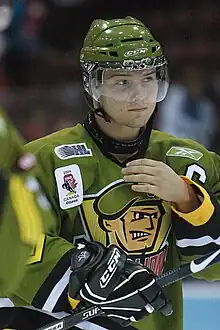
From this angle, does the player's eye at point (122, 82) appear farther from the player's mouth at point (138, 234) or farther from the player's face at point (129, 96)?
the player's mouth at point (138, 234)

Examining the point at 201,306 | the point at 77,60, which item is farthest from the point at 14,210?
the point at 77,60

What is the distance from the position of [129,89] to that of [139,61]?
4cm

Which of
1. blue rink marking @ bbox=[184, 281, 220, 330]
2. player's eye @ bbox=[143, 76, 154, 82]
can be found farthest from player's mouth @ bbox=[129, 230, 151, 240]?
blue rink marking @ bbox=[184, 281, 220, 330]

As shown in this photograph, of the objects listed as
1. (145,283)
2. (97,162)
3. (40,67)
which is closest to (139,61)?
(97,162)

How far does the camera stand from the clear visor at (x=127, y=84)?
44.3 inches

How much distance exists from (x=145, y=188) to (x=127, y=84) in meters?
0.14

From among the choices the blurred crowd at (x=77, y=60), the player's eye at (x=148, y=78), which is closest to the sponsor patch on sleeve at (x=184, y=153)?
the player's eye at (x=148, y=78)

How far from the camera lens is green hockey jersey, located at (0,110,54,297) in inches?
30.5

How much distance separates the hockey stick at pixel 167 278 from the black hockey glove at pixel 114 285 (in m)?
0.01

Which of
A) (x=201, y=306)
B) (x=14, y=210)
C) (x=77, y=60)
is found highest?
(x=14, y=210)

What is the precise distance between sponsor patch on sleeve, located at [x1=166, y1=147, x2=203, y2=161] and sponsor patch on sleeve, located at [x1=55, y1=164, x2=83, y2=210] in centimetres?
14

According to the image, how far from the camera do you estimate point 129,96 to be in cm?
113

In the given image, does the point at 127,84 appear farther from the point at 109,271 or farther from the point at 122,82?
the point at 109,271

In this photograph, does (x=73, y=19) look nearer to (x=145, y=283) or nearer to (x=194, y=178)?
(x=194, y=178)
